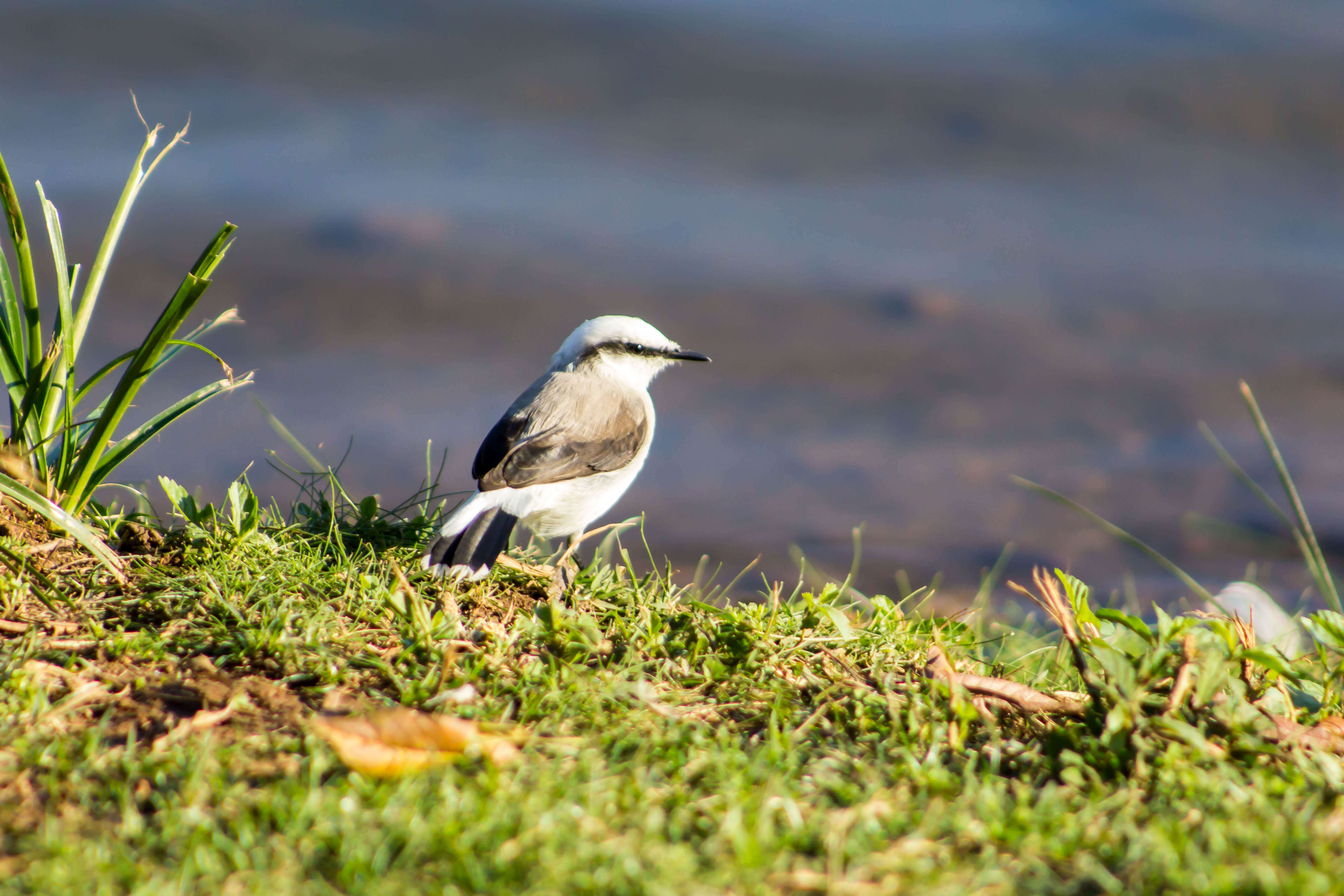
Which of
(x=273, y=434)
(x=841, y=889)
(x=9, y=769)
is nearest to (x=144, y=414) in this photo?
(x=273, y=434)

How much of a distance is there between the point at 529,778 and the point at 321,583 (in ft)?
4.30

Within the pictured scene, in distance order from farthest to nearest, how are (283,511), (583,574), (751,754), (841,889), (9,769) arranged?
(283,511), (583,574), (751,754), (9,769), (841,889)

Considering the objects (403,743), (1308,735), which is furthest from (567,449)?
(1308,735)

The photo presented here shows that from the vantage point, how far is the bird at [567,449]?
362 cm

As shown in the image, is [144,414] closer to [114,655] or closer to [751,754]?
[114,655]

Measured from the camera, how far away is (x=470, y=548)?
3.55 meters

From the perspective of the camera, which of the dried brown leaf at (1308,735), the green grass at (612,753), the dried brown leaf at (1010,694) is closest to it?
the green grass at (612,753)

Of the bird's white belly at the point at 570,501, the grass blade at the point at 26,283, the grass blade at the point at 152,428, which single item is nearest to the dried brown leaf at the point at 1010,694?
the bird's white belly at the point at 570,501

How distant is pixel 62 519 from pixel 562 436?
194 cm

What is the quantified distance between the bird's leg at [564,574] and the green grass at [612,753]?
7 cm

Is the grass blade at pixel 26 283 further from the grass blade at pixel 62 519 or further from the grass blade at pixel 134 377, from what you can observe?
the grass blade at pixel 62 519

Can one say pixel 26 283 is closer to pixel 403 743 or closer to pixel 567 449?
pixel 567 449

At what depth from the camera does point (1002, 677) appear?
3305 mm

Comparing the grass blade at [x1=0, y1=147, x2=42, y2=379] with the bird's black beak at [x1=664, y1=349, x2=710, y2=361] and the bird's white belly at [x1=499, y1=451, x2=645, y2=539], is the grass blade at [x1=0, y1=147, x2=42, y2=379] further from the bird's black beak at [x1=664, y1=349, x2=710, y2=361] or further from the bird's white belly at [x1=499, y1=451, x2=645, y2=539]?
the bird's black beak at [x1=664, y1=349, x2=710, y2=361]
